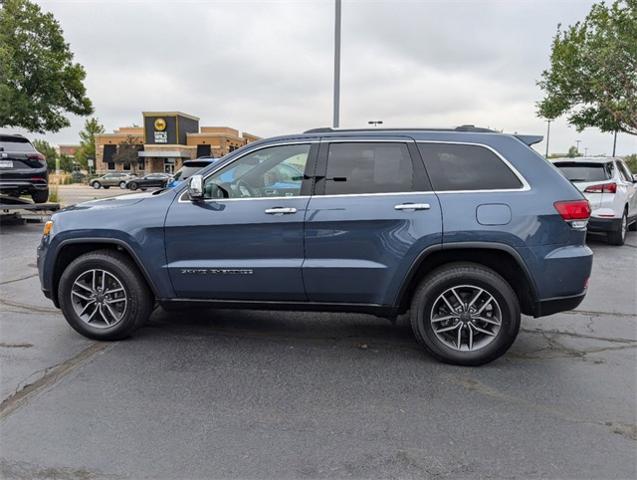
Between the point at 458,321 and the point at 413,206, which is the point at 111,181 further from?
the point at 458,321

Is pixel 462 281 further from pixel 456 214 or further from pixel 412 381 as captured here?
pixel 412 381

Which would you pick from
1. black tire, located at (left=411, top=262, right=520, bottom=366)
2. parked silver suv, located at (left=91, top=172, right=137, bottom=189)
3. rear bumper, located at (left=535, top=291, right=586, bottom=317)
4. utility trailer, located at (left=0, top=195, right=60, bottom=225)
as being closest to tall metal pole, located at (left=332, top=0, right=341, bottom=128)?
Answer: utility trailer, located at (left=0, top=195, right=60, bottom=225)

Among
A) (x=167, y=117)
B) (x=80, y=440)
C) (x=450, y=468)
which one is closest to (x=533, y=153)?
(x=450, y=468)

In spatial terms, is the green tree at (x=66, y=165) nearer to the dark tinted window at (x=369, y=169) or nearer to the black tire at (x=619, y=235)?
the black tire at (x=619, y=235)

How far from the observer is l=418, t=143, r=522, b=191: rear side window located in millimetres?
4027

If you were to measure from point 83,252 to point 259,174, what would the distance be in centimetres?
182

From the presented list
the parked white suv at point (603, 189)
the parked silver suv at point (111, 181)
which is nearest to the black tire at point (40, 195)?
the parked white suv at point (603, 189)

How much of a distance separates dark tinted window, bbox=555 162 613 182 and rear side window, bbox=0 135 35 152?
11557mm

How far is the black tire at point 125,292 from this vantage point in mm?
4484

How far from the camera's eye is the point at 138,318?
454 centimetres

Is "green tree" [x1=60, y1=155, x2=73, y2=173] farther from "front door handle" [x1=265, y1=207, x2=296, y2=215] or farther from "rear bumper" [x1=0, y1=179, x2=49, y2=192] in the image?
"front door handle" [x1=265, y1=207, x2=296, y2=215]

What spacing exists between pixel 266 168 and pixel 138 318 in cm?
175

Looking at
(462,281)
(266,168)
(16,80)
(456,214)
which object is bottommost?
(462,281)

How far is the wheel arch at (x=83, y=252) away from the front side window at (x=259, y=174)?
86 cm
